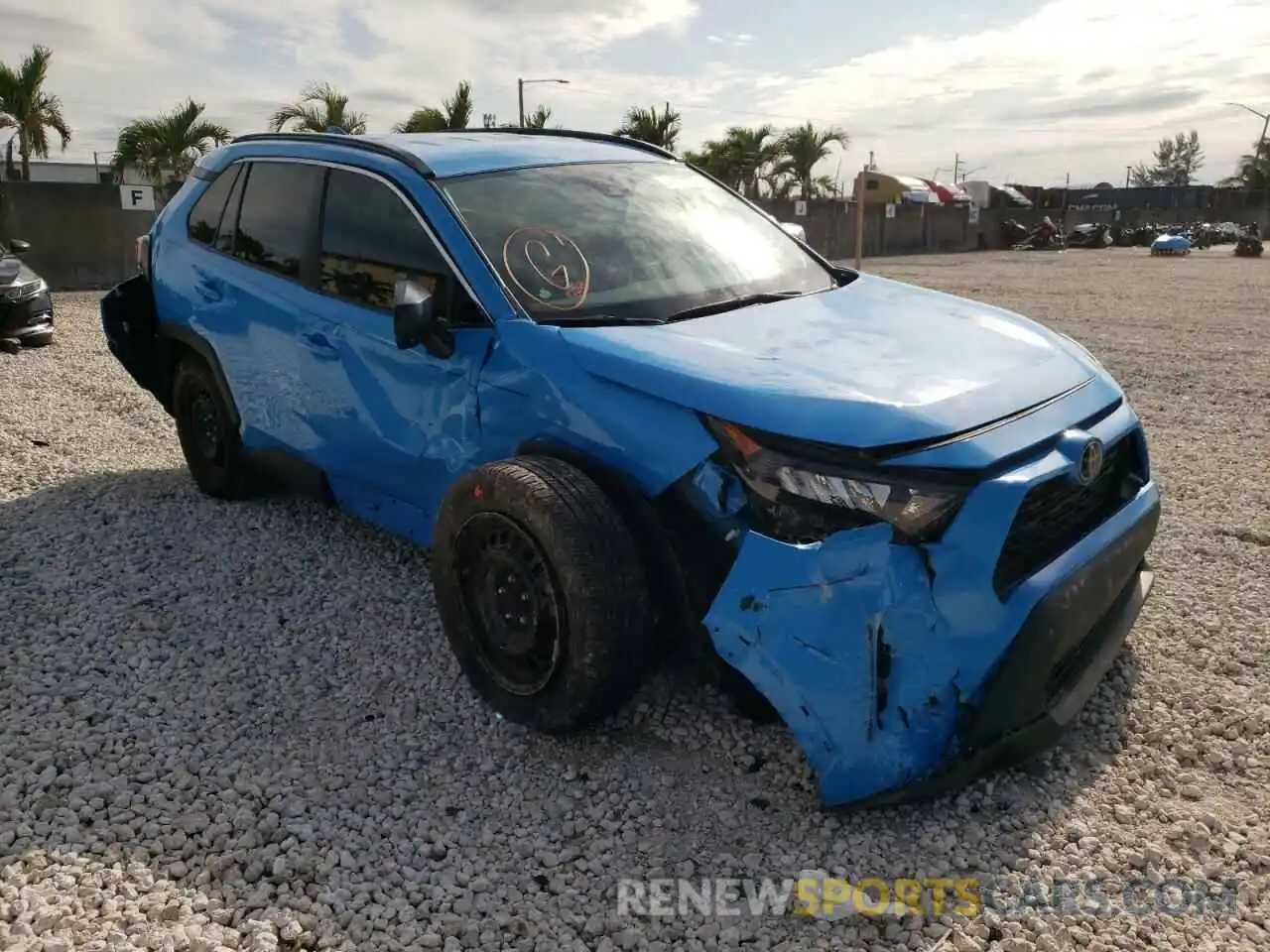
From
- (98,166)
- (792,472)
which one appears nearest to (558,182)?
(792,472)

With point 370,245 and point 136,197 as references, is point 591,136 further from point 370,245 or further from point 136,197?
point 136,197

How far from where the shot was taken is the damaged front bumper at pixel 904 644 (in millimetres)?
2453

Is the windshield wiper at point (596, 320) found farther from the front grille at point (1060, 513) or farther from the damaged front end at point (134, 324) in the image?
the damaged front end at point (134, 324)

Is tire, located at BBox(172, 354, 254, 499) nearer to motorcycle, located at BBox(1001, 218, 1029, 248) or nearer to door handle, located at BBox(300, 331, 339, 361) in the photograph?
door handle, located at BBox(300, 331, 339, 361)

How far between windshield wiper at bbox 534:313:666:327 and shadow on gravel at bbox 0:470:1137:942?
1225 mm

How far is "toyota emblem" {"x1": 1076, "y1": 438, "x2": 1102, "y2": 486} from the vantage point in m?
2.78

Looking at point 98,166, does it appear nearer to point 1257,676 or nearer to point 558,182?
point 558,182

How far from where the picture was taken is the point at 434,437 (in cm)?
360

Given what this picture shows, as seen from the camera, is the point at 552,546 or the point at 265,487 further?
the point at 265,487

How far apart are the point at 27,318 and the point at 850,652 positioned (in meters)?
10.8

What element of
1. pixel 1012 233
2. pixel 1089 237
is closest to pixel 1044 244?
pixel 1012 233

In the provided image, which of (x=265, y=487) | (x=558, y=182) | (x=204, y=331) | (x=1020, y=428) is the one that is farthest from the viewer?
(x=265, y=487)

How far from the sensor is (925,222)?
39.0 m

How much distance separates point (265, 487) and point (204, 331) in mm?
887
